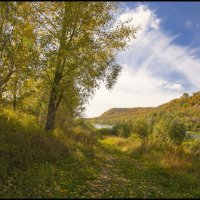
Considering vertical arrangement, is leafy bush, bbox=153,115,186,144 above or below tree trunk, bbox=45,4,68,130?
below

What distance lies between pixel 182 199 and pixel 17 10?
1314cm

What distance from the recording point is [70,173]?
12.8 meters

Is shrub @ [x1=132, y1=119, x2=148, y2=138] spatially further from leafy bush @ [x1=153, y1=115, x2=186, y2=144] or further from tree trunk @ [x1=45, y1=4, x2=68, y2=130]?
tree trunk @ [x1=45, y1=4, x2=68, y2=130]

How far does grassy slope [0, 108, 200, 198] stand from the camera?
33.7 feet

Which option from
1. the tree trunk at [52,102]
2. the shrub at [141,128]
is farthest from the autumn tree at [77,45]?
the shrub at [141,128]

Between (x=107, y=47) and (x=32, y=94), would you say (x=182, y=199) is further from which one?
(x=32, y=94)

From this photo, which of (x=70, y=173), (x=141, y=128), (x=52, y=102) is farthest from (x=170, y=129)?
(x=70, y=173)

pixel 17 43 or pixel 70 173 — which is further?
pixel 17 43

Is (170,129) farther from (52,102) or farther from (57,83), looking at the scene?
(57,83)

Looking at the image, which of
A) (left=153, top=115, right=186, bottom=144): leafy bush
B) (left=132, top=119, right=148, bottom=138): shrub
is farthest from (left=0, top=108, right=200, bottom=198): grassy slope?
(left=132, top=119, right=148, bottom=138): shrub

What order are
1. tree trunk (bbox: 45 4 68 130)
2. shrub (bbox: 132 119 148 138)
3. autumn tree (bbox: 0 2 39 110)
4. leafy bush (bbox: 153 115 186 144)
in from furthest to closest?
1. shrub (bbox: 132 119 148 138)
2. leafy bush (bbox: 153 115 186 144)
3. tree trunk (bbox: 45 4 68 130)
4. autumn tree (bbox: 0 2 39 110)

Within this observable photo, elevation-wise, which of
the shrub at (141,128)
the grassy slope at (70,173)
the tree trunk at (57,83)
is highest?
the tree trunk at (57,83)

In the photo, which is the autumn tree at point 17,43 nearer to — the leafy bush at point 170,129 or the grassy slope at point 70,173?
the grassy slope at point 70,173

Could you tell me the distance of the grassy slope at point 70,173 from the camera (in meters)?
10.3
